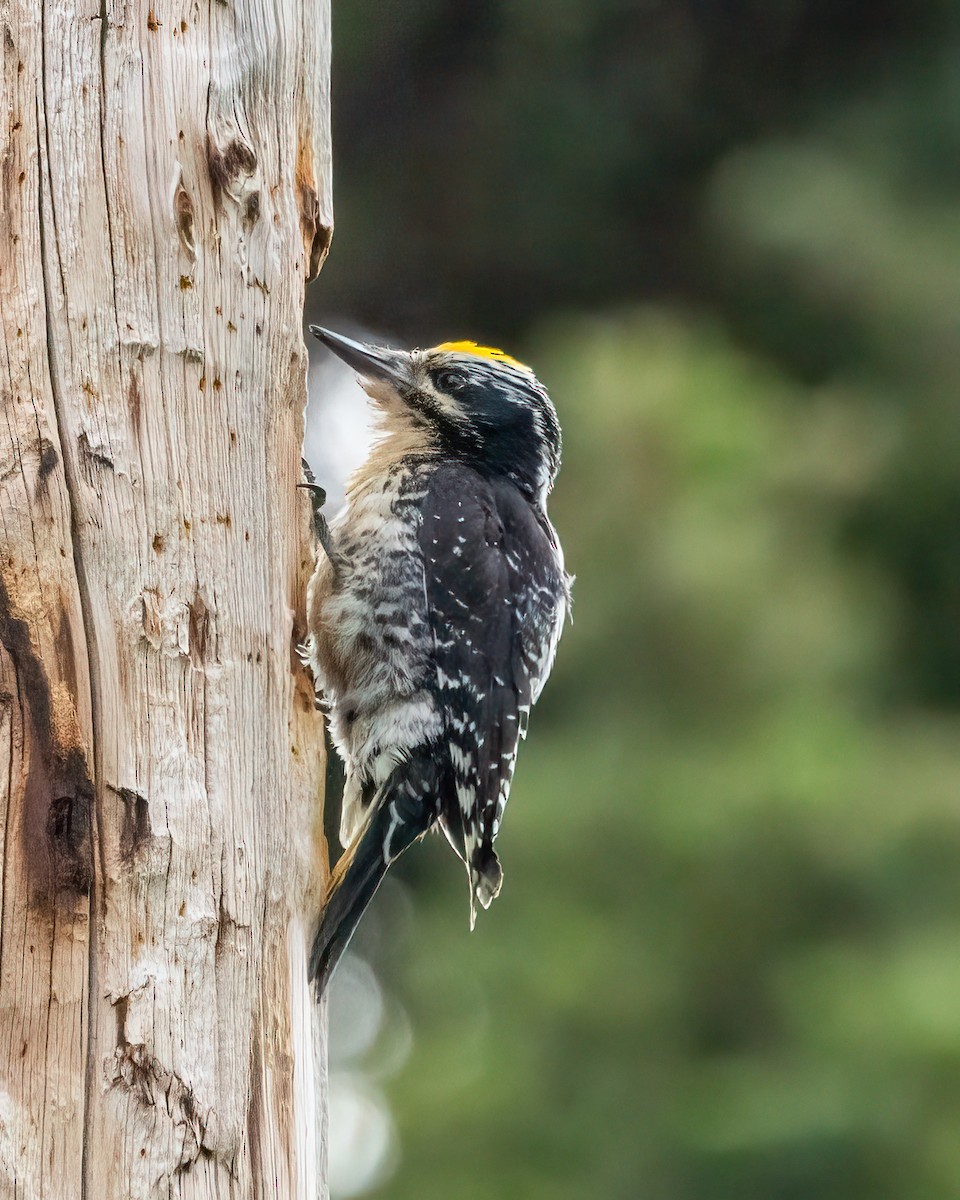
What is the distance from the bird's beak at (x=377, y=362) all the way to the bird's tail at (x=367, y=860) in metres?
1.11

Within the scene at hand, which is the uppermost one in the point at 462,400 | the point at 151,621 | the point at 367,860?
the point at 462,400

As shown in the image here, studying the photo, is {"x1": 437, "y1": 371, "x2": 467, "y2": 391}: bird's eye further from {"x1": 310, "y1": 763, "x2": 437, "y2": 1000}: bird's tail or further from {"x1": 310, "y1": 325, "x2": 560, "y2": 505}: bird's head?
{"x1": 310, "y1": 763, "x2": 437, "y2": 1000}: bird's tail

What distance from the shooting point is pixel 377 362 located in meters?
3.83

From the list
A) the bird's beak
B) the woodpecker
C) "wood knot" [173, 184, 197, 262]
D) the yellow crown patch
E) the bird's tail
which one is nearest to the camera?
"wood knot" [173, 184, 197, 262]

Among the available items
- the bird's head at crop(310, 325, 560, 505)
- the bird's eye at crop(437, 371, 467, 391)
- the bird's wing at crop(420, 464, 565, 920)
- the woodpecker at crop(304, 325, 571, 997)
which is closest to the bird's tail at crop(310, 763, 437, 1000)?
the woodpecker at crop(304, 325, 571, 997)

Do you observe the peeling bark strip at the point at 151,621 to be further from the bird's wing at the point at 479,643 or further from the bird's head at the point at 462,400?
the bird's head at the point at 462,400

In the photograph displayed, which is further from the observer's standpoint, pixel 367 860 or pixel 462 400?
pixel 462 400

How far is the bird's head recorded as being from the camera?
383 centimetres

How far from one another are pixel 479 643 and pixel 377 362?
33.8 inches

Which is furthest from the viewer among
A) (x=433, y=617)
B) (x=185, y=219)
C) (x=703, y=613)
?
(x=703, y=613)

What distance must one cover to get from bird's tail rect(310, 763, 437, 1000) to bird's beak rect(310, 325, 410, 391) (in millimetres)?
1108

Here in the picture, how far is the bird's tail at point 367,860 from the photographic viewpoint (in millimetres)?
2605

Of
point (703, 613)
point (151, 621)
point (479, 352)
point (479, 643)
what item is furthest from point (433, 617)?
point (703, 613)

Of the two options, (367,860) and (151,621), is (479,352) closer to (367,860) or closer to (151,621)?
(367,860)
